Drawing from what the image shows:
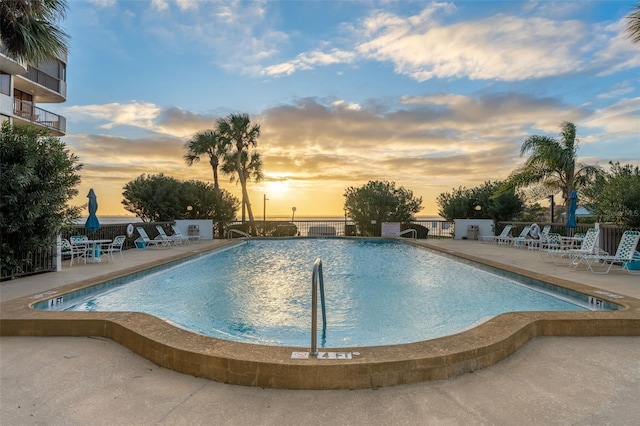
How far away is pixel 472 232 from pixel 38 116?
2474cm

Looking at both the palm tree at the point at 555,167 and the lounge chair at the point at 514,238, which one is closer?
the lounge chair at the point at 514,238

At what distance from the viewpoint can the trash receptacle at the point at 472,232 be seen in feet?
59.8

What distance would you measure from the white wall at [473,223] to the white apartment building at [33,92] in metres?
20.6

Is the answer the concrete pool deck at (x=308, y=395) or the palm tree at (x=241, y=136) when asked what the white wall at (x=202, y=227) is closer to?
the palm tree at (x=241, y=136)

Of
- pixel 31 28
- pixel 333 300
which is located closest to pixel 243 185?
pixel 31 28

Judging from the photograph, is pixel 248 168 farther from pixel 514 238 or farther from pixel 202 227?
pixel 514 238

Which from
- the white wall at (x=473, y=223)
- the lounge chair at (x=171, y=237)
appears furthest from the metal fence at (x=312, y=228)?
the white wall at (x=473, y=223)

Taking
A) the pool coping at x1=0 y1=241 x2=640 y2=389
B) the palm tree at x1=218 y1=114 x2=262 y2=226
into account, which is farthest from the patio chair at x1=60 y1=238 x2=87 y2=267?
the palm tree at x1=218 y1=114 x2=262 y2=226

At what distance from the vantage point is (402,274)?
31.4 ft

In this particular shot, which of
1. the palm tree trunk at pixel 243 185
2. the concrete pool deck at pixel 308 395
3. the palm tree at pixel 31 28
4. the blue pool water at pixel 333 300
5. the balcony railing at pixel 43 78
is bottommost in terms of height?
the blue pool water at pixel 333 300

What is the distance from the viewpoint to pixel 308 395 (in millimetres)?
2635

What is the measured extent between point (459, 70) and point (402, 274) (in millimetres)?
7461

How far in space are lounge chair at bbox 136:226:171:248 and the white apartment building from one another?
28.7 ft

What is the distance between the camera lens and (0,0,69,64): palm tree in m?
8.13
